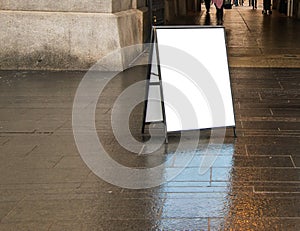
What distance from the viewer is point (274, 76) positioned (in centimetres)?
982

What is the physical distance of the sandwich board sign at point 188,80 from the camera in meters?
5.74

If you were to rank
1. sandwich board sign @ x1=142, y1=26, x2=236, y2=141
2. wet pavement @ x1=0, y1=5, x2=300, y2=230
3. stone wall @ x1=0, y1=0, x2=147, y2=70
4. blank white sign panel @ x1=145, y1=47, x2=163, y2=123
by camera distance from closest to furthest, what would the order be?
wet pavement @ x1=0, y1=5, x2=300, y2=230, sandwich board sign @ x1=142, y1=26, x2=236, y2=141, blank white sign panel @ x1=145, y1=47, x2=163, y2=123, stone wall @ x1=0, y1=0, x2=147, y2=70

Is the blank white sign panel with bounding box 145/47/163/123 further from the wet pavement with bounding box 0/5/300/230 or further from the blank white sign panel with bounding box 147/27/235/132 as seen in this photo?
the wet pavement with bounding box 0/5/300/230

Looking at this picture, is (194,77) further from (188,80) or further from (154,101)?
(154,101)

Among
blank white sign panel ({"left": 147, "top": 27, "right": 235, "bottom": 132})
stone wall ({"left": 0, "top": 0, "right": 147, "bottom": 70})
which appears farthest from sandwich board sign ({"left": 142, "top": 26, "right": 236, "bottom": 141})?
stone wall ({"left": 0, "top": 0, "right": 147, "bottom": 70})

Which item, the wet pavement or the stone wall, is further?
the stone wall

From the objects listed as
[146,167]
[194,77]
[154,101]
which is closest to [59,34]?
[154,101]

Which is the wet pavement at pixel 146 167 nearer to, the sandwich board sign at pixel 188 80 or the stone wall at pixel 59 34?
the sandwich board sign at pixel 188 80

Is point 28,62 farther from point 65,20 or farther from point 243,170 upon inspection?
point 243,170

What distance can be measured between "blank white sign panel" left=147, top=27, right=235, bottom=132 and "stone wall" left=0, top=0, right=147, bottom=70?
4.59 m

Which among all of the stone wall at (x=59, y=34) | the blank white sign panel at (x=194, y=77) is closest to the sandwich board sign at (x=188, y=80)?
the blank white sign panel at (x=194, y=77)

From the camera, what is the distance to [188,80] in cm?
581

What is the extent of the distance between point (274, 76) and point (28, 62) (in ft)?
14.8

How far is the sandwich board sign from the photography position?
5742 mm
